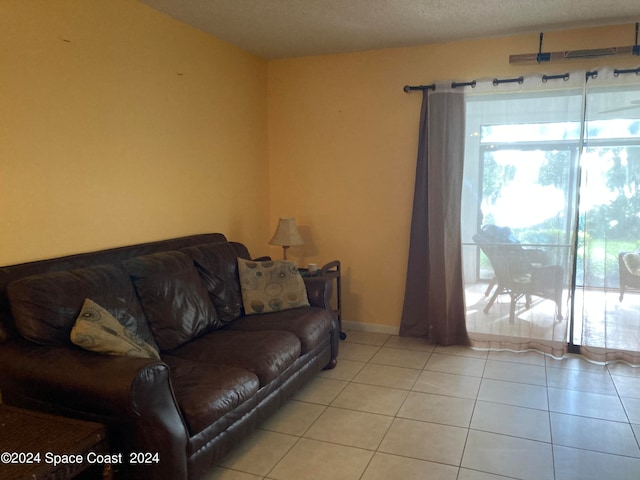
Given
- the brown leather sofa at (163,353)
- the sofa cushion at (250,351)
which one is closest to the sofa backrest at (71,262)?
the brown leather sofa at (163,353)

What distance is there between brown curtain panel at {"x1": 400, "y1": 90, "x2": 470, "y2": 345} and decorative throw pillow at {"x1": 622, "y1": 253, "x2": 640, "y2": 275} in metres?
1.15

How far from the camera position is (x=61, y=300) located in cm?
220

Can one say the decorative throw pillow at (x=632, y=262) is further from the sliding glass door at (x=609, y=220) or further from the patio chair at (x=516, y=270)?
the patio chair at (x=516, y=270)

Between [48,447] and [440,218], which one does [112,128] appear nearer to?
[48,447]

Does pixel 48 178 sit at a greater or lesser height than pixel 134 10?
lesser

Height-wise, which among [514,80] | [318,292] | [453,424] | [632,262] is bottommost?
[453,424]

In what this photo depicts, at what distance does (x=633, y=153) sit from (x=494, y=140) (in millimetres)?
933

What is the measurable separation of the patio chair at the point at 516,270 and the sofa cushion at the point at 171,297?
2210 millimetres

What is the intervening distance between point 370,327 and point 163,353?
7.18 feet

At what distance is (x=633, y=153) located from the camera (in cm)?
338

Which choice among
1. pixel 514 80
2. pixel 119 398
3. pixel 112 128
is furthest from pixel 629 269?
pixel 112 128

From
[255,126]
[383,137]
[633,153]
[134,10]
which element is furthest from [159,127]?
[633,153]

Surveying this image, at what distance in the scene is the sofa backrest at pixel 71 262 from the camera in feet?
7.09

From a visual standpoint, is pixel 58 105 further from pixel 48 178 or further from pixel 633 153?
pixel 633 153
